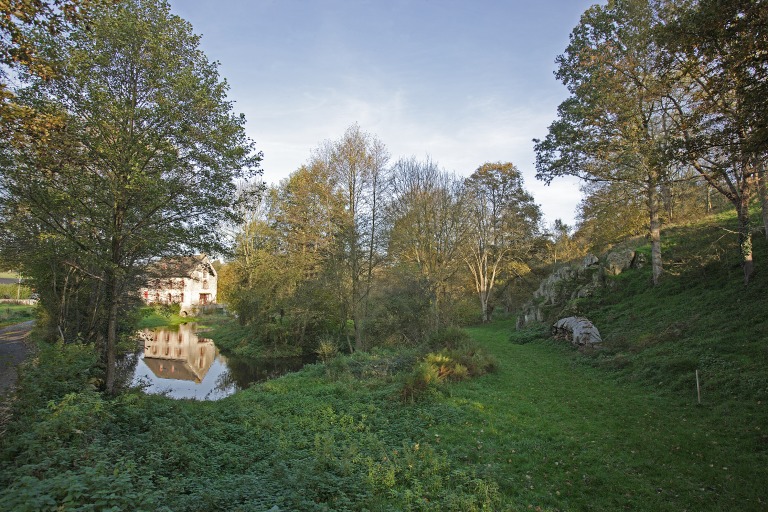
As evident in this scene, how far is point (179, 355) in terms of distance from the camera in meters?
27.2

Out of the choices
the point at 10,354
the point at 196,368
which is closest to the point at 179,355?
the point at 196,368

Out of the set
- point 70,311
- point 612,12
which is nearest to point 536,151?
point 612,12

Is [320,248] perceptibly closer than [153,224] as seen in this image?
No

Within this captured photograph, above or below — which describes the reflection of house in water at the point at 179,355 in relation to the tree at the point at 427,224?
below

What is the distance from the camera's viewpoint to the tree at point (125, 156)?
9211mm

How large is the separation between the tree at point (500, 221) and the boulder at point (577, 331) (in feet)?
43.6

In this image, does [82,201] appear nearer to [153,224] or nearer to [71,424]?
[153,224]

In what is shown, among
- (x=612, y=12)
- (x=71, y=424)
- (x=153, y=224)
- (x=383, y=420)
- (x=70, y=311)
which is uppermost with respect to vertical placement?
(x=612, y=12)

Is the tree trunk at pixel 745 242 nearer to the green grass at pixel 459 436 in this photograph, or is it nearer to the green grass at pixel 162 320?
the green grass at pixel 459 436

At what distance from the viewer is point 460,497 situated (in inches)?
218

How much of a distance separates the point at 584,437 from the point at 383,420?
14.5ft

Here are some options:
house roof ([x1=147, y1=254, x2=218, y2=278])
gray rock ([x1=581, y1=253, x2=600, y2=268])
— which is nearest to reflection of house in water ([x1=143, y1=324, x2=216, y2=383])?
house roof ([x1=147, y1=254, x2=218, y2=278])

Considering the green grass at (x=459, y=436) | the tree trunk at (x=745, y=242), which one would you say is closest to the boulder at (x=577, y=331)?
the green grass at (x=459, y=436)

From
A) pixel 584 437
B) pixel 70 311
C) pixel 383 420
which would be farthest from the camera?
pixel 70 311
